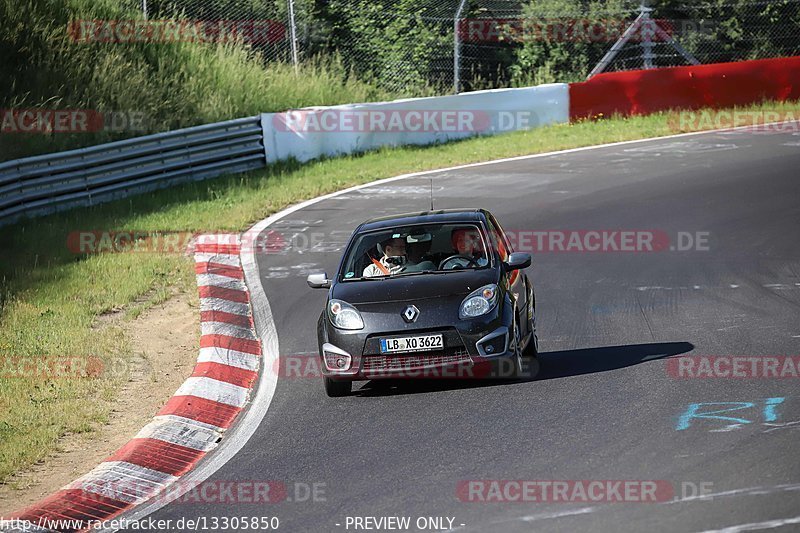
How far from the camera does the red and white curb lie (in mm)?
6566

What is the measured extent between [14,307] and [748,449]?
26.4ft

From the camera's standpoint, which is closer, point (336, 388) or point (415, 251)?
point (336, 388)

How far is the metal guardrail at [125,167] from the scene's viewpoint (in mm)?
16828

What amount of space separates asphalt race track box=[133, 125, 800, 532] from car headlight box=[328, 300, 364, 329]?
572 mm

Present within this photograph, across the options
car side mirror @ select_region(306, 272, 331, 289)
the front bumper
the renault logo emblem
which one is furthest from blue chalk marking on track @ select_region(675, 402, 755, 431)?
car side mirror @ select_region(306, 272, 331, 289)

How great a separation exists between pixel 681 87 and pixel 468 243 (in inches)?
661

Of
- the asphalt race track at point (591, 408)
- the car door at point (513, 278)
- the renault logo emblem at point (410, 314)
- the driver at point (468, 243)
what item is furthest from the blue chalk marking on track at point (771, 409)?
the driver at point (468, 243)

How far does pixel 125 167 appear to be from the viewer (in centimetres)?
1891

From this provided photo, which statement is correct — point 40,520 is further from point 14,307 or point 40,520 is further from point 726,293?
point 726,293

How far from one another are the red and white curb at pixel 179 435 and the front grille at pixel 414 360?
1.14m

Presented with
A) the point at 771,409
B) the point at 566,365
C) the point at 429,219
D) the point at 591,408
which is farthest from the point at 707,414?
the point at 429,219

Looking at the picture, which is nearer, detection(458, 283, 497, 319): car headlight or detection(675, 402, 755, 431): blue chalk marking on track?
detection(675, 402, 755, 431): blue chalk marking on track

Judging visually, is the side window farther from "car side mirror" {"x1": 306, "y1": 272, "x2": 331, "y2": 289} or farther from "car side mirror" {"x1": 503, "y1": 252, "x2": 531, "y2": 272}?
"car side mirror" {"x1": 306, "y1": 272, "x2": 331, "y2": 289}

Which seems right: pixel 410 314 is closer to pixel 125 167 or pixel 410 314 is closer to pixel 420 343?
pixel 420 343
